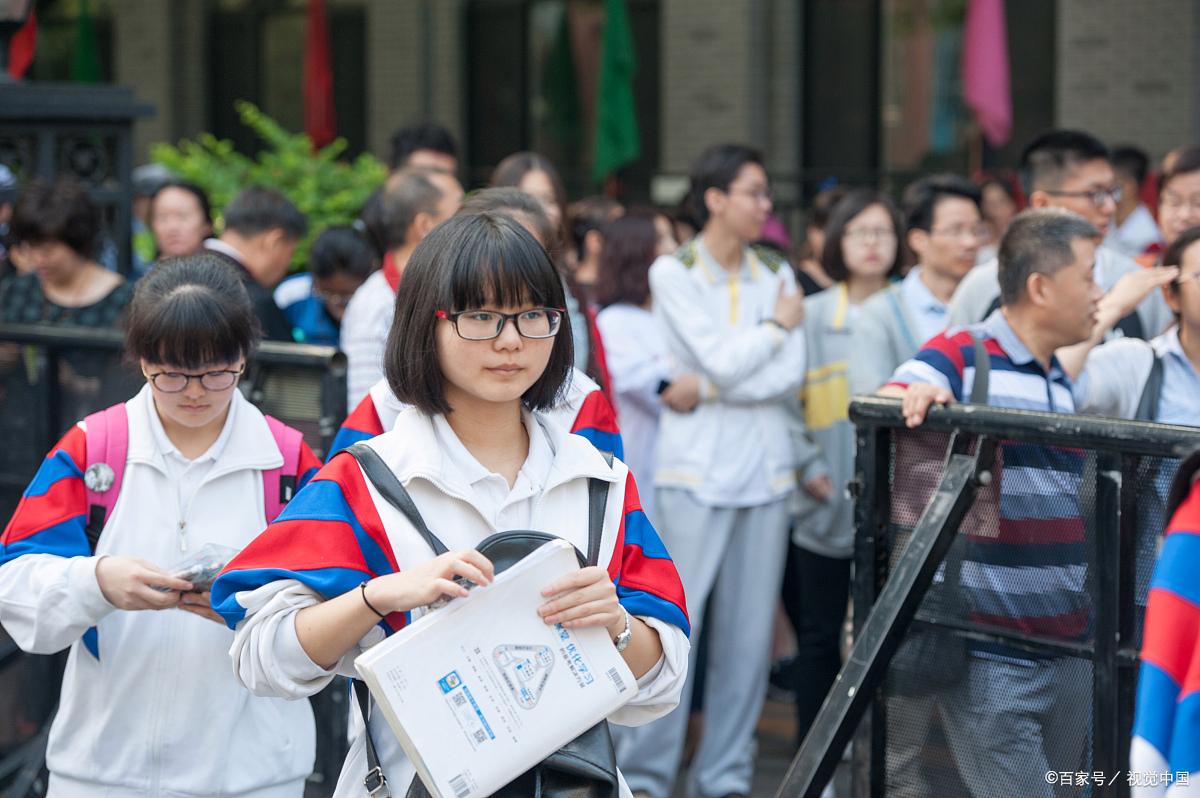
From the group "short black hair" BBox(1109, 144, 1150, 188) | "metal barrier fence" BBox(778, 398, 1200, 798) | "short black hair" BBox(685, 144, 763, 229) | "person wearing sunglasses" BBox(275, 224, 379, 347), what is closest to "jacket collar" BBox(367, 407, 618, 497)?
"metal barrier fence" BBox(778, 398, 1200, 798)

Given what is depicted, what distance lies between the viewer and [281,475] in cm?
337

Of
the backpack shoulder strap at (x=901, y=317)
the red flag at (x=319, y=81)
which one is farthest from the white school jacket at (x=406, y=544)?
the red flag at (x=319, y=81)

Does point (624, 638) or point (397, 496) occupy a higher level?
point (397, 496)

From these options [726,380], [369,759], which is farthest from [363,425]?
[726,380]

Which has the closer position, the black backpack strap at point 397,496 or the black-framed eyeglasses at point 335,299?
the black backpack strap at point 397,496

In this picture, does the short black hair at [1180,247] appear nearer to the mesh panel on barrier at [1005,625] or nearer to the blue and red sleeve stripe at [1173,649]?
the mesh panel on barrier at [1005,625]

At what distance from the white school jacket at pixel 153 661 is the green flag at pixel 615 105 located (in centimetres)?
835

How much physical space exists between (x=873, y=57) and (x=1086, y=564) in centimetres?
1033

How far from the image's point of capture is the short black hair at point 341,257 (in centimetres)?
618

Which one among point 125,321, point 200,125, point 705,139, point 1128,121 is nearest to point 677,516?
point 125,321

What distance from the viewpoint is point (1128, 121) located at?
446 inches

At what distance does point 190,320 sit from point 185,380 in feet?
0.43

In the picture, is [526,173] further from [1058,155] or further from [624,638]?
[624,638]

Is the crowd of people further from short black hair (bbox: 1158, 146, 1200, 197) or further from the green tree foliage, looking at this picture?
the green tree foliage
